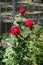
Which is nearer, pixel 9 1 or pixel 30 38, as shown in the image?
pixel 30 38

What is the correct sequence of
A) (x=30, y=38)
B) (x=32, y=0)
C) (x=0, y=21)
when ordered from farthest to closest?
(x=32, y=0), (x=0, y=21), (x=30, y=38)

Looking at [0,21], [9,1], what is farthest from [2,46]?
[9,1]

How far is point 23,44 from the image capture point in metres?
4.68

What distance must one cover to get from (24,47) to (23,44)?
0.05 meters

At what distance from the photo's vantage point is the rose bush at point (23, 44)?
4512mm

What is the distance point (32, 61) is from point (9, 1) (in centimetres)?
283

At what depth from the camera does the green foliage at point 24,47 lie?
4.56 m

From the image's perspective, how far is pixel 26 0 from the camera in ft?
26.0

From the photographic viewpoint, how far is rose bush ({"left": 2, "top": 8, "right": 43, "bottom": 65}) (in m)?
4.51

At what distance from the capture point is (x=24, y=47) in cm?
467

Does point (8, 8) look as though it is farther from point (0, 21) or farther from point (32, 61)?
point (32, 61)

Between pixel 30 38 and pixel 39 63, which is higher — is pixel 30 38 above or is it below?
above

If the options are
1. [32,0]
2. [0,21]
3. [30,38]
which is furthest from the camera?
[32,0]

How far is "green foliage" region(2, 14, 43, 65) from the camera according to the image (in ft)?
15.0
